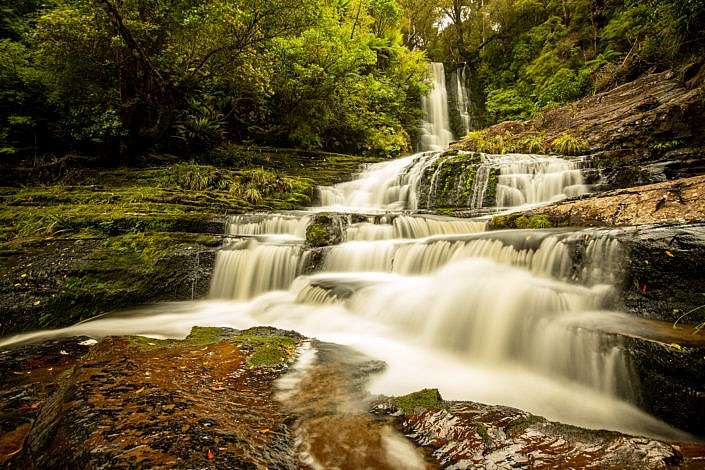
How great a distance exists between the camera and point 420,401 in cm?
202

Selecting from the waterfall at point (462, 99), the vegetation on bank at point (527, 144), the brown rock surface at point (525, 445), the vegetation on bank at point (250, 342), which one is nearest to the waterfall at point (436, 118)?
the waterfall at point (462, 99)

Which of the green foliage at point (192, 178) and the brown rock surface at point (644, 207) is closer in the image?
the brown rock surface at point (644, 207)

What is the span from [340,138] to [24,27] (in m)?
10.7

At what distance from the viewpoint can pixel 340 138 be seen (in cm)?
1559

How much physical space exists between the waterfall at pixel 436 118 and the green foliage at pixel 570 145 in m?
9.35

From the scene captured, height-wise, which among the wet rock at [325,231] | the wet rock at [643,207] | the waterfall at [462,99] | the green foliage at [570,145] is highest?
the waterfall at [462,99]

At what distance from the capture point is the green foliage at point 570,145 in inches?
374

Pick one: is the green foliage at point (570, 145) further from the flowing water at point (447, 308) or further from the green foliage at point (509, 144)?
the flowing water at point (447, 308)

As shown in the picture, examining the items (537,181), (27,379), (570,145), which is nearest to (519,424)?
(27,379)

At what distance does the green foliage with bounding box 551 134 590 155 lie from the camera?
31.1ft

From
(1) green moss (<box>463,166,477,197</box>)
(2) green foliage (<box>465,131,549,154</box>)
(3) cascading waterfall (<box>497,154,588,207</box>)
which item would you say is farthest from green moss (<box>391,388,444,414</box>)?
(2) green foliage (<box>465,131,549,154</box>)

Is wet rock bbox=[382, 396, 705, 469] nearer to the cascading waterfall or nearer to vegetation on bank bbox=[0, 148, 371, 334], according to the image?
vegetation on bank bbox=[0, 148, 371, 334]

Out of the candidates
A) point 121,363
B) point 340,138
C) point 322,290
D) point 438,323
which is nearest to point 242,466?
point 121,363

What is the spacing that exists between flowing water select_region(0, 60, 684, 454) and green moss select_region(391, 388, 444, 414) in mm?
386
